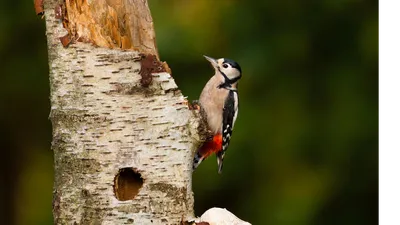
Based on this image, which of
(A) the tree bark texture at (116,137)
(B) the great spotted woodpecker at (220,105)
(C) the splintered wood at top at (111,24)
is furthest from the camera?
(B) the great spotted woodpecker at (220,105)

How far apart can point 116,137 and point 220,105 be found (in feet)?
6.54

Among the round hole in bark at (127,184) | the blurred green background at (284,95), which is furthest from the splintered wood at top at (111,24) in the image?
the blurred green background at (284,95)

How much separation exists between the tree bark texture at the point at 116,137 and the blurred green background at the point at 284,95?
3250 mm

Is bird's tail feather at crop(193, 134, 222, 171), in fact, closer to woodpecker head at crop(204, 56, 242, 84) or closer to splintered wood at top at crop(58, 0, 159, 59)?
woodpecker head at crop(204, 56, 242, 84)

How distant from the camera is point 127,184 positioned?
3.16 m

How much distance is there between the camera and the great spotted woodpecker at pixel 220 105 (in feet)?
16.1

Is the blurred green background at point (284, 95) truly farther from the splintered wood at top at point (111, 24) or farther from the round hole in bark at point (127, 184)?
the round hole in bark at point (127, 184)

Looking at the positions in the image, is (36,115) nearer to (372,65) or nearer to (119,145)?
(372,65)

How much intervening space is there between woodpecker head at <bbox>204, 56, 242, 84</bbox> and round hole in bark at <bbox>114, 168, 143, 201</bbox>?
1986 millimetres

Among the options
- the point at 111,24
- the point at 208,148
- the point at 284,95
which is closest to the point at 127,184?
the point at 111,24

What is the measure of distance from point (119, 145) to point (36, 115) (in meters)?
4.44

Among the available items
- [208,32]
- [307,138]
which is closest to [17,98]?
[208,32]

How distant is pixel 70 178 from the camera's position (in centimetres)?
314

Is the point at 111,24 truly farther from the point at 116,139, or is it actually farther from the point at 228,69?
the point at 228,69
